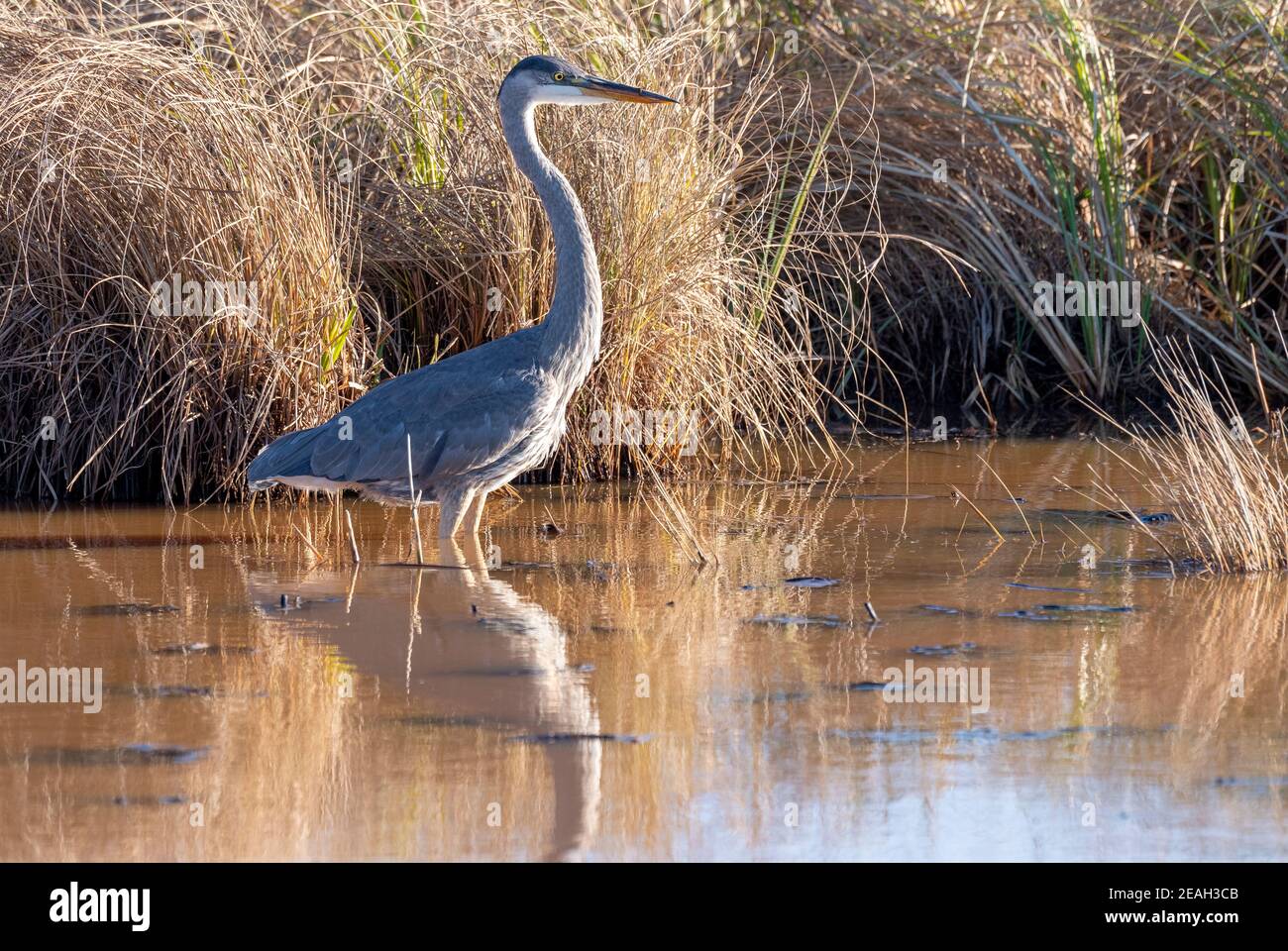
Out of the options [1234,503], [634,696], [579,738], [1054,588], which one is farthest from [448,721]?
[1234,503]

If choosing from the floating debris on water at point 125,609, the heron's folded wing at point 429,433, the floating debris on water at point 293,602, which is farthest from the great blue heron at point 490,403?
the floating debris on water at point 125,609

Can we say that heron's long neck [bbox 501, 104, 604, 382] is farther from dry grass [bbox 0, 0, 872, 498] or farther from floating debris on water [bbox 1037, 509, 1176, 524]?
floating debris on water [bbox 1037, 509, 1176, 524]

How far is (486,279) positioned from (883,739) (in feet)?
13.4

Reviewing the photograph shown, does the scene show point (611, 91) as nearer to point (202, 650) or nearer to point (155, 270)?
point (155, 270)

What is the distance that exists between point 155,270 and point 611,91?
2.20m

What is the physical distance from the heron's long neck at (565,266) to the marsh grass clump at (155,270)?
111 centimetres

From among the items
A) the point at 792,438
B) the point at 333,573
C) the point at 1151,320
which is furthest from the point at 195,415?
the point at 1151,320

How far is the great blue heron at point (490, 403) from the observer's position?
6523 millimetres

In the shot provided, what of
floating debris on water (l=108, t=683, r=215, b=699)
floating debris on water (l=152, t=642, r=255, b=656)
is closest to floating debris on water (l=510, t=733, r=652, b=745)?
floating debris on water (l=108, t=683, r=215, b=699)

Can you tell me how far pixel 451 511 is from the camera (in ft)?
22.3

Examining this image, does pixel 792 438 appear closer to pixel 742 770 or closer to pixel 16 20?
pixel 16 20

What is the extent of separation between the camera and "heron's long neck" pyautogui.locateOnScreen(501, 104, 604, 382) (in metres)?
6.70

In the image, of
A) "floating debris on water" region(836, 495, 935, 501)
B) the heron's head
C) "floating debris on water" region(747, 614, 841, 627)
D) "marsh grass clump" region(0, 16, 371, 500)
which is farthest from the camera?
"floating debris on water" region(836, 495, 935, 501)

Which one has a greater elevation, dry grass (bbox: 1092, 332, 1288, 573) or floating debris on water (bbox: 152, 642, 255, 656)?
dry grass (bbox: 1092, 332, 1288, 573)
